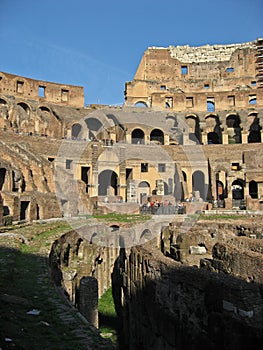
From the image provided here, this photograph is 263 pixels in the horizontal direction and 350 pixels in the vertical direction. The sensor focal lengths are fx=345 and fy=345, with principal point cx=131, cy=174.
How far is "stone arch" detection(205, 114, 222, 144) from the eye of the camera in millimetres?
40656

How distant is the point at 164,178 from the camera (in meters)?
32.1

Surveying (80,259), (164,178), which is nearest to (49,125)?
(164,178)

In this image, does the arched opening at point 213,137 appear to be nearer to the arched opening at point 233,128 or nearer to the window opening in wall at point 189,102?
the arched opening at point 233,128

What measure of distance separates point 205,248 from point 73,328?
323 inches

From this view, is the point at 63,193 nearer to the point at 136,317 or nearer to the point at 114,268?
the point at 114,268

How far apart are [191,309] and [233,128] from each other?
37.4 m

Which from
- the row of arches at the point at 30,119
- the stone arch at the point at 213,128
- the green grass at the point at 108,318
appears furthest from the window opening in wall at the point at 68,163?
the stone arch at the point at 213,128

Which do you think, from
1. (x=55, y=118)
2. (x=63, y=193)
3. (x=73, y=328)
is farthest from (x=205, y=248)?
(x=55, y=118)

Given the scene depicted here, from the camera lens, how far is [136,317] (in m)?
8.73

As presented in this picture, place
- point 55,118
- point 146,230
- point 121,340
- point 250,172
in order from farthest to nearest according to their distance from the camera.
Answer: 1. point 55,118
2. point 250,172
3. point 146,230
4. point 121,340

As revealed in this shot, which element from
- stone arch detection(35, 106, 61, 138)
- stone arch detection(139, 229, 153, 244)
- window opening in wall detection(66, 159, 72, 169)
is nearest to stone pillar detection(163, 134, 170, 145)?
stone arch detection(35, 106, 61, 138)

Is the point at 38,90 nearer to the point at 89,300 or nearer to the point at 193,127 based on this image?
the point at 193,127

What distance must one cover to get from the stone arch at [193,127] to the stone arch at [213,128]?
3.85 feet

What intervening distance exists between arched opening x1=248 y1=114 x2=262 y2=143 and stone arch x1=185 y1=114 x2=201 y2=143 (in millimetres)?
5923
